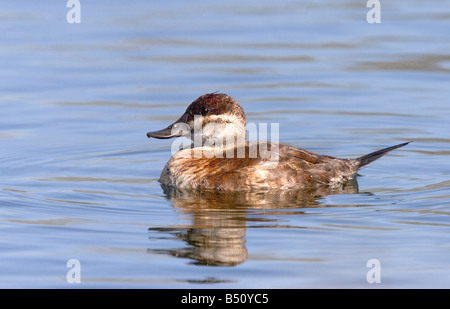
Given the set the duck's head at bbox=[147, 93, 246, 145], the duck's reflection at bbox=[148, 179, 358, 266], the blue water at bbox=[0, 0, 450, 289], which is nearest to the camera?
the blue water at bbox=[0, 0, 450, 289]

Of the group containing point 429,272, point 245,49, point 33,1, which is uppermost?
point 33,1

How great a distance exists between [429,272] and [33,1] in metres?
11.4

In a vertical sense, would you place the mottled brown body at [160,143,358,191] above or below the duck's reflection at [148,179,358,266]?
above

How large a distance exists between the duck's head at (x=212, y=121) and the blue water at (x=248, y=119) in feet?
2.00

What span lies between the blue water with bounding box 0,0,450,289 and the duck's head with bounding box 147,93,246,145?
61cm

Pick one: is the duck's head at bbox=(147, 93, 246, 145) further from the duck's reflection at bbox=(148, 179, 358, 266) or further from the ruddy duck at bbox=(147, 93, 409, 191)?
the duck's reflection at bbox=(148, 179, 358, 266)

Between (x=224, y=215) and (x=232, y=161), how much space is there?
96 cm

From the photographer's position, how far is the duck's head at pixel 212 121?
8.58 m

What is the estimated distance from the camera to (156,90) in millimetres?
12422

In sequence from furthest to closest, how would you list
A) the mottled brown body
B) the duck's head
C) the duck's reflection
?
the duck's head
the mottled brown body
the duck's reflection

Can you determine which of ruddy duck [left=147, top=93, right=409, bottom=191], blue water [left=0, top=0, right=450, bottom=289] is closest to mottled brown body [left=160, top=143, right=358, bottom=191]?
ruddy duck [left=147, top=93, right=409, bottom=191]

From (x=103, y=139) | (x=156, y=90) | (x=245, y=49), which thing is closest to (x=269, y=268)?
(x=103, y=139)

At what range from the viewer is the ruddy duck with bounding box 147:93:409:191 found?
27.0ft

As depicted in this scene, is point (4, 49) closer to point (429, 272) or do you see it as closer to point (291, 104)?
point (291, 104)
